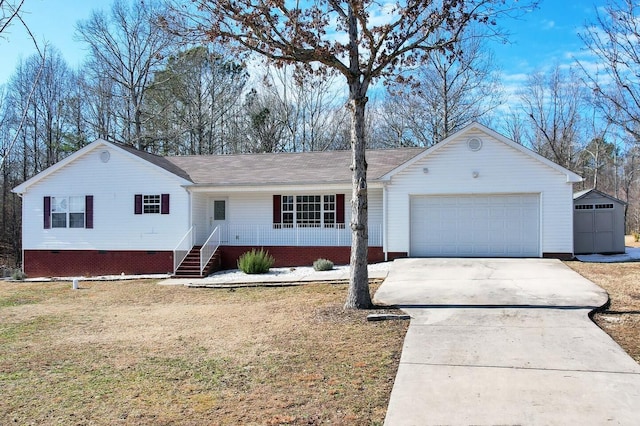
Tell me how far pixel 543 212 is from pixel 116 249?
52.0 ft

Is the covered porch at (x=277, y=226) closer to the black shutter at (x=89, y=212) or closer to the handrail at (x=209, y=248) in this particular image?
the handrail at (x=209, y=248)

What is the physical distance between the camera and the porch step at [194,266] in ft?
56.2

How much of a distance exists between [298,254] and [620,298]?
11.2 meters

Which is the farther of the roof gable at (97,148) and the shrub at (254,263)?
the roof gable at (97,148)

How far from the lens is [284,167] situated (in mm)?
20062

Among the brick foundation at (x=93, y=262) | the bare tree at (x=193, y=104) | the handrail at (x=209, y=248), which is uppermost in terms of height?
the bare tree at (x=193, y=104)

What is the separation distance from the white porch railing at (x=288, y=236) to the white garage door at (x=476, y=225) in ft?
5.36

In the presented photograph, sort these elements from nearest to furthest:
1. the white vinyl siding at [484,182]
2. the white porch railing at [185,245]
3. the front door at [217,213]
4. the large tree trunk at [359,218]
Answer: the large tree trunk at [359,218]
the white vinyl siding at [484,182]
the white porch railing at [185,245]
the front door at [217,213]

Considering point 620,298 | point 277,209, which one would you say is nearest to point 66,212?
point 277,209

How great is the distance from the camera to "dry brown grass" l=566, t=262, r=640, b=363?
682 cm

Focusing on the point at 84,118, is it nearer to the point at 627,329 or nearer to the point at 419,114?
the point at 419,114

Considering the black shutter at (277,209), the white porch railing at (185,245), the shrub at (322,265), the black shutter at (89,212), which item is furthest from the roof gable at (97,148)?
the shrub at (322,265)

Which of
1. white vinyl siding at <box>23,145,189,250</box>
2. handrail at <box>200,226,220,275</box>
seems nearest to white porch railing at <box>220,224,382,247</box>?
handrail at <box>200,226,220,275</box>

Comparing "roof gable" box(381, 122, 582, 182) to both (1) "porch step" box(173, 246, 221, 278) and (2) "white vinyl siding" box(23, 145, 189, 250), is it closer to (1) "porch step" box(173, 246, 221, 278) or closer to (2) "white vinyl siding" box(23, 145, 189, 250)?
(1) "porch step" box(173, 246, 221, 278)
